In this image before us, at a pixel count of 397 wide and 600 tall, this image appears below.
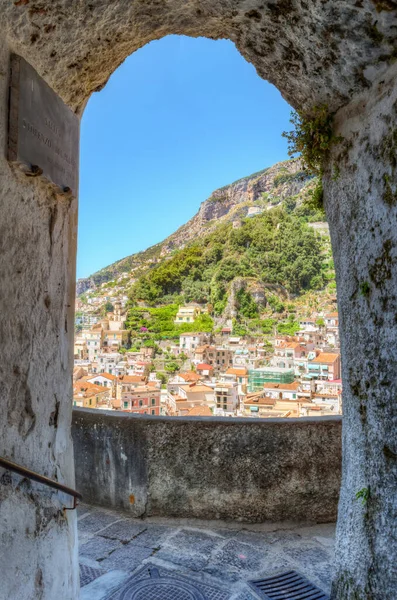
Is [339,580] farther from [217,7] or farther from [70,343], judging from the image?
[217,7]

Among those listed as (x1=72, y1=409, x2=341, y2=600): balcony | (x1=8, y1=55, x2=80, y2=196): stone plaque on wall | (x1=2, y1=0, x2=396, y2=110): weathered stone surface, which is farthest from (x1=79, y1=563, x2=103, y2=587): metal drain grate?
(x1=2, y1=0, x2=396, y2=110): weathered stone surface

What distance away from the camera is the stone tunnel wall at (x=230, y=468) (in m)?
3.13

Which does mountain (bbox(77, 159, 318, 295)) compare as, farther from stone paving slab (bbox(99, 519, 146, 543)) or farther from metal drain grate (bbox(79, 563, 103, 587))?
metal drain grate (bbox(79, 563, 103, 587))

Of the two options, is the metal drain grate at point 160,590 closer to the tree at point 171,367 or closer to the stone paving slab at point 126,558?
the stone paving slab at point 126,558

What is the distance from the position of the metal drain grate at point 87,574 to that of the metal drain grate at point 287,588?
0.88 meters

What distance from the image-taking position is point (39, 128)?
5.62ft

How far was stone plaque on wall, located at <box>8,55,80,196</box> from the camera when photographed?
1527mm

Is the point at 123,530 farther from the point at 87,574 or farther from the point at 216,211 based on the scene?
the point at 216,211

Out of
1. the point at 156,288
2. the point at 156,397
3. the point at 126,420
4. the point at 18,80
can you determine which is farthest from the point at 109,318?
the point at 18,80

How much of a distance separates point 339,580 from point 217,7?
2.58m

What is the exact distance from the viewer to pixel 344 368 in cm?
192

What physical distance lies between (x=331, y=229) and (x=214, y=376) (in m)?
12.8

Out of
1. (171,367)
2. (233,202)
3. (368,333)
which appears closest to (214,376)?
(171,367)

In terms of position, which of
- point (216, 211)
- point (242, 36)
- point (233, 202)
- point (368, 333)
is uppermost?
point (233, 202)
